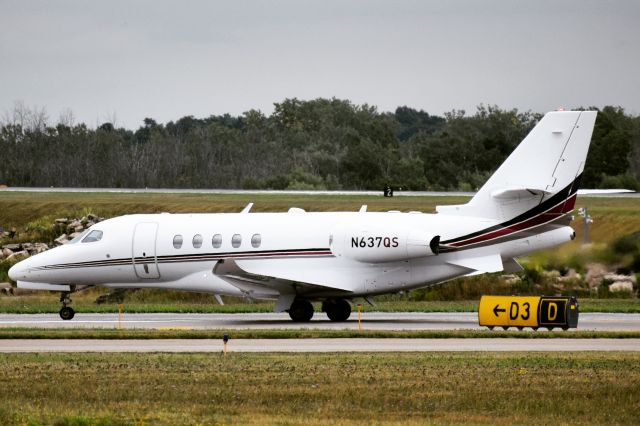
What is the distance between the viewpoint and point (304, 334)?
29.3m

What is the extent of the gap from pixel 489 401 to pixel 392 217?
15820 millimetres

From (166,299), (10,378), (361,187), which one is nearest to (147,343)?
(10,378)

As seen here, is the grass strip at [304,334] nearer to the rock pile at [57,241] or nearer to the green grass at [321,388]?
the green grass at [321,388]

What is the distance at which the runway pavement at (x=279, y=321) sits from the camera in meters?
32.4

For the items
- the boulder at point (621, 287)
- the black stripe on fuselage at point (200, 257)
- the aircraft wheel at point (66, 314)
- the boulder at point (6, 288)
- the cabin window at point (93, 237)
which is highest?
the cabin window at point (93, 237)

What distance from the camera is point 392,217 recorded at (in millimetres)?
34062

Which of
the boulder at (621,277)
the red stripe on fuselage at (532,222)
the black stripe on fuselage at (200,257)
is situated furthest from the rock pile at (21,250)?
the red stripe on fuselage at (532,222)

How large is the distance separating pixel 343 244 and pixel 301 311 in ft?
7.56

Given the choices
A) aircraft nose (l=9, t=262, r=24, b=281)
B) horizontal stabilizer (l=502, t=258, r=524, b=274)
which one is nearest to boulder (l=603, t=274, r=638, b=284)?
horizontal stabilizer (l=502, t=258, r=524, b=274)

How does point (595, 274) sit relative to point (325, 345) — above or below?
above

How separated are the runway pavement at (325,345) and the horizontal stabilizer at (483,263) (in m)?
5.36

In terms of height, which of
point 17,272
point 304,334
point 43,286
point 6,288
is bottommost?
point 6,288

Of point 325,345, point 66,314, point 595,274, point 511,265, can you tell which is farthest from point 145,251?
point 595,274

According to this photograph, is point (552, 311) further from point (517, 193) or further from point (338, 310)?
point (338, 310)
